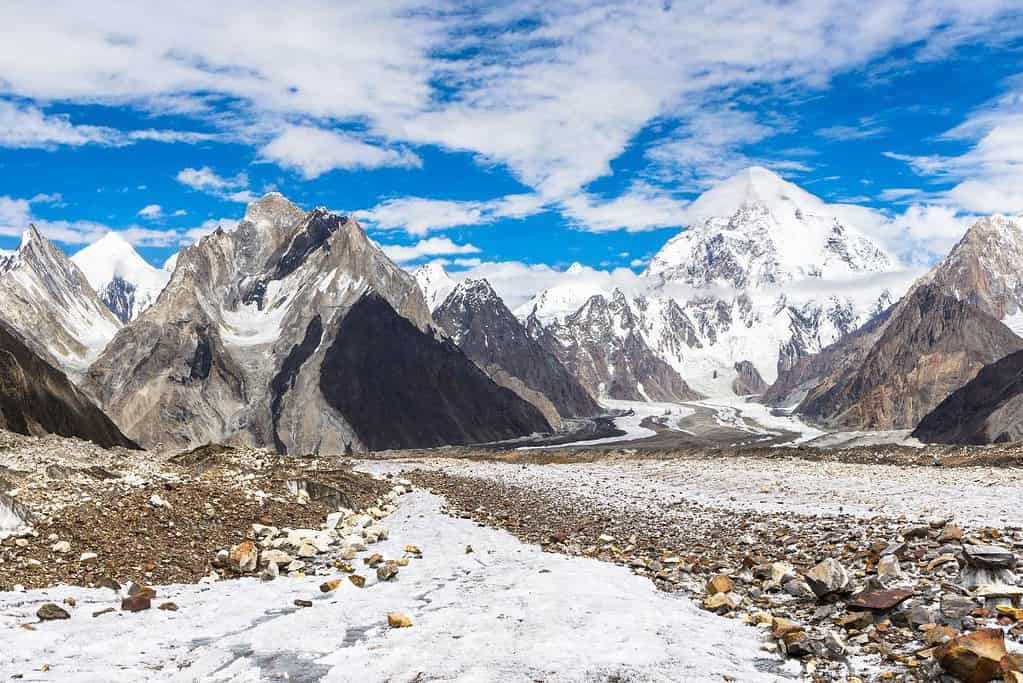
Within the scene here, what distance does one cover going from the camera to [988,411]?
174 meters

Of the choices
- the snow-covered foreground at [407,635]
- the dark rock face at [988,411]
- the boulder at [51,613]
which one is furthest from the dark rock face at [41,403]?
the dark rock face at [988,411]

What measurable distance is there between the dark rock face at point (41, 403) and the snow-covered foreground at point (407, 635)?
61.7 metres

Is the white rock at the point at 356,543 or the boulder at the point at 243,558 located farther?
the white rock at the point at 356,543

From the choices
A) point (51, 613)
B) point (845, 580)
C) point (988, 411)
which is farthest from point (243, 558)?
point (988, 411)

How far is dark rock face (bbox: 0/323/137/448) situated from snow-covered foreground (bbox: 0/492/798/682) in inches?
2428

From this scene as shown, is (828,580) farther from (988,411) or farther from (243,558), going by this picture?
(988,411)

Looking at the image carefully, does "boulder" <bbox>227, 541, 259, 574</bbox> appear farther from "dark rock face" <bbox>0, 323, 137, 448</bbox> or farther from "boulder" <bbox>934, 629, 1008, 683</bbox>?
"dark rock face" <bbox>0, 323, 137, 448</bbox>

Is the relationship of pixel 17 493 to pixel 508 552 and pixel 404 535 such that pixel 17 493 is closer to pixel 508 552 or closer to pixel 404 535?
pixel 404 535

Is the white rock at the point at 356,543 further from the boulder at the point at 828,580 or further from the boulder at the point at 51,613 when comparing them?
the boulder at the point at 828,580

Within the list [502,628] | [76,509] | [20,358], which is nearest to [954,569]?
[502,628]

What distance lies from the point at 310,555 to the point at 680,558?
8733 mm

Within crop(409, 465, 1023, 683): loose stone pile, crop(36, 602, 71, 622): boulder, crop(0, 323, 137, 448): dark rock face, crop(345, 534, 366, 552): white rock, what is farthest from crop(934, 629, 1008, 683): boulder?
crop(0, 323, 137, 448): dark rock face

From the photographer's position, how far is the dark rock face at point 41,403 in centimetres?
7694

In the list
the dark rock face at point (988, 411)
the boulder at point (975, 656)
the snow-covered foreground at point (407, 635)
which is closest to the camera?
the boulder at point (975, 656)
